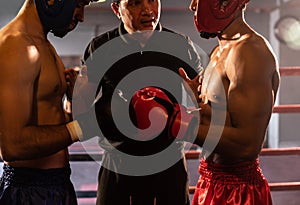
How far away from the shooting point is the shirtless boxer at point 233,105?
151cm

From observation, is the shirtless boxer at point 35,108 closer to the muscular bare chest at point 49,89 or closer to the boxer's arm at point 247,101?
the muscular bare chest at point 49,89

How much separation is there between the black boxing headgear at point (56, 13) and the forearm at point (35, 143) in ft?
1.21

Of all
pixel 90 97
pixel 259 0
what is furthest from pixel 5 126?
pixel 259 0

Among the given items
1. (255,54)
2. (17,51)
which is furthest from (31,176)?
(255,54)

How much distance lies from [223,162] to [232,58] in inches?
15.6

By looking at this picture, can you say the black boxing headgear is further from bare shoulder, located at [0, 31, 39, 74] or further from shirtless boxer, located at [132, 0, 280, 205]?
shirtless boxer, located at [132, 0, 280, 205]

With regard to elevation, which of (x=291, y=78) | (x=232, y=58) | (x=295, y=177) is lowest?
(x=295, y=177)

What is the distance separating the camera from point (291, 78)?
764 centimetres

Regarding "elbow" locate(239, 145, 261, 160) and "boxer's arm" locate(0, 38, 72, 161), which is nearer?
"boxer's arm" locate(0, 38, 72, 161)

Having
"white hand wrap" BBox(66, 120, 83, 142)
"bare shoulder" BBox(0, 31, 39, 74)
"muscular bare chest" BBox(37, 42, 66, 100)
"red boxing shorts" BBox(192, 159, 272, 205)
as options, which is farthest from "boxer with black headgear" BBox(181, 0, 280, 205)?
"bare shoulder" BBox(0, 31, 39, 74)

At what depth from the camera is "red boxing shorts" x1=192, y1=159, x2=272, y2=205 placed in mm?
1634

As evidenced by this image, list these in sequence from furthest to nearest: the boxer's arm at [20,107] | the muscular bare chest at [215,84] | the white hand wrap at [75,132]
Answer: the muscular bare chest at [215,84] < the white hand wrap at [75,132] < the boxer's arm at [20,107]

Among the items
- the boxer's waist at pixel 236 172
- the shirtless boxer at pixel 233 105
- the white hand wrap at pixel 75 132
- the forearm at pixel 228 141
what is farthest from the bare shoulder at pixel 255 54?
the white hand wrap at pixel 75 132

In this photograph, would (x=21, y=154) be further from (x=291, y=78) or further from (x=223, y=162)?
(x=291, y=78)
